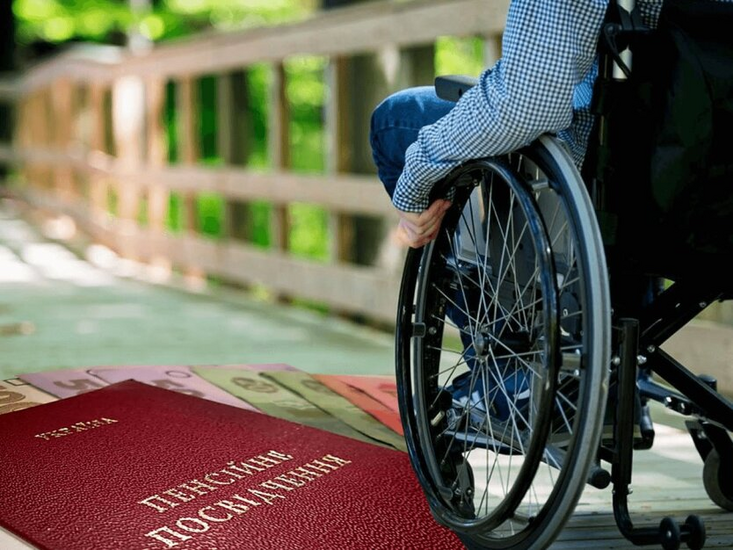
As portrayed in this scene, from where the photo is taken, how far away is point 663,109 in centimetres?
136

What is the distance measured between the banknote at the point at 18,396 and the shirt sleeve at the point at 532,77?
1.16m

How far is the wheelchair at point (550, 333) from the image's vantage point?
4.25 ft

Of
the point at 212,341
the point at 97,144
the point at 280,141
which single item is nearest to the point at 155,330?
the point at 212,341

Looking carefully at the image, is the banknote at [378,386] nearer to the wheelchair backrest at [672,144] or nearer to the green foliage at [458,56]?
the wheelchair backrest at [672,144]

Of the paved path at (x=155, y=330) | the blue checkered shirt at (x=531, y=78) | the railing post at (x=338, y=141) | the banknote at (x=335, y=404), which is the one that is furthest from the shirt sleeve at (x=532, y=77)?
the railing post at (x=338, y=141)

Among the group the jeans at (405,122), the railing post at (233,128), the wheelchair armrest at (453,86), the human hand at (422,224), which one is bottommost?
the railing post at (233,128)

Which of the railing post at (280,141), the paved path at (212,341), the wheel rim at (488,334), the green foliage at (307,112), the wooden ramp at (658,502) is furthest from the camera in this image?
the green foliage at (307,112)

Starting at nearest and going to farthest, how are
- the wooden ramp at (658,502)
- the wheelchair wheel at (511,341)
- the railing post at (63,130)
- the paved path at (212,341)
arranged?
the wheelchair wheel at (511,341) < the wooden ramp at (658,502) < the paved path at (212,341) < the railing post at (63,130)

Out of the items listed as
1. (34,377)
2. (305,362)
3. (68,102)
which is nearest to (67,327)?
(305,362)

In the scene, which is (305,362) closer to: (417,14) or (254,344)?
(254,344)

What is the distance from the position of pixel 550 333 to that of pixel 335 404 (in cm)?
114

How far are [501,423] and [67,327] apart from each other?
7.75 ft

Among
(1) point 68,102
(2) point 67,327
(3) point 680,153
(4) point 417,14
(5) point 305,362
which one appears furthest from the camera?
(1) point 68,102

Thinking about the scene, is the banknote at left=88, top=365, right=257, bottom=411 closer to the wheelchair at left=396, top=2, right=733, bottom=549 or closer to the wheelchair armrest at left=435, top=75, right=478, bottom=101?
the wheelchair at left=396, top=2, right=733, bottom=549
